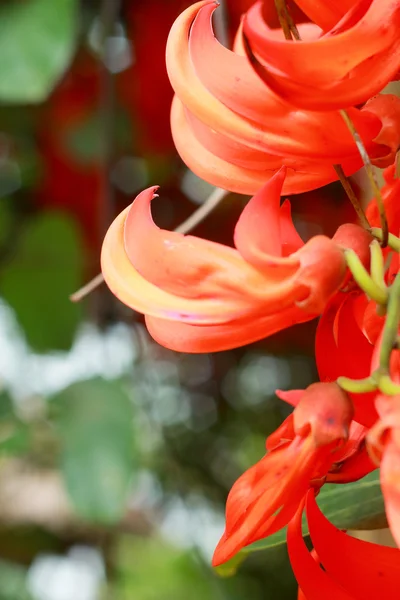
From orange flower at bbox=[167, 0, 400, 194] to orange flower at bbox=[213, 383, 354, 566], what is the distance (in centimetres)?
→ 8

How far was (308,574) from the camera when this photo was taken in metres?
0.30

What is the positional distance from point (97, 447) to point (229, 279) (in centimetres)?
62

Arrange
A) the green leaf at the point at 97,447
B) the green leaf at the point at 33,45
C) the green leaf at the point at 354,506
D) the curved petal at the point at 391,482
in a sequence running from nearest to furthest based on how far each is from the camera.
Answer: the curved petal at the point at 391,482 < the green leaf at the point at 354,506 < the green leaf at the point at 33,45 < the green leaf at the point at 97,447

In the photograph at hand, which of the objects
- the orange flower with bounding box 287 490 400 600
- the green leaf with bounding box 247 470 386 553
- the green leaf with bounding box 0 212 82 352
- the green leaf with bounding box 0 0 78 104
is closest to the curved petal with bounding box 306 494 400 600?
the orange flower with bounding box 287 490 400 600

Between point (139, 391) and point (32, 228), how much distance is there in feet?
1.08

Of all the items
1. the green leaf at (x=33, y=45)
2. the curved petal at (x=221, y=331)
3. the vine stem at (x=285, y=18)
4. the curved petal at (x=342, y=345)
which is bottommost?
the green leaf at (x=33, y=45)

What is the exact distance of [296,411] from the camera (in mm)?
275

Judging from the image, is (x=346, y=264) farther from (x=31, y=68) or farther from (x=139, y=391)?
(x=139, y=391)

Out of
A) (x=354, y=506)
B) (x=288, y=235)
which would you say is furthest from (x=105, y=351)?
(x=288, y=235)

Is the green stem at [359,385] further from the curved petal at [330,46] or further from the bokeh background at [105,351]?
the bokeh background at [105,351]

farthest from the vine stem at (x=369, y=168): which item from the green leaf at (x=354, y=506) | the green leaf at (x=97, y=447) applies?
the green leaf at (x=97, y=447)

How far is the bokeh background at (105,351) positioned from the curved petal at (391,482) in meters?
0.53

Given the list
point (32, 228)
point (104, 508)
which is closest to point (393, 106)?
point (104, 508)

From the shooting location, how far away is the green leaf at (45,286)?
41.5 inches
